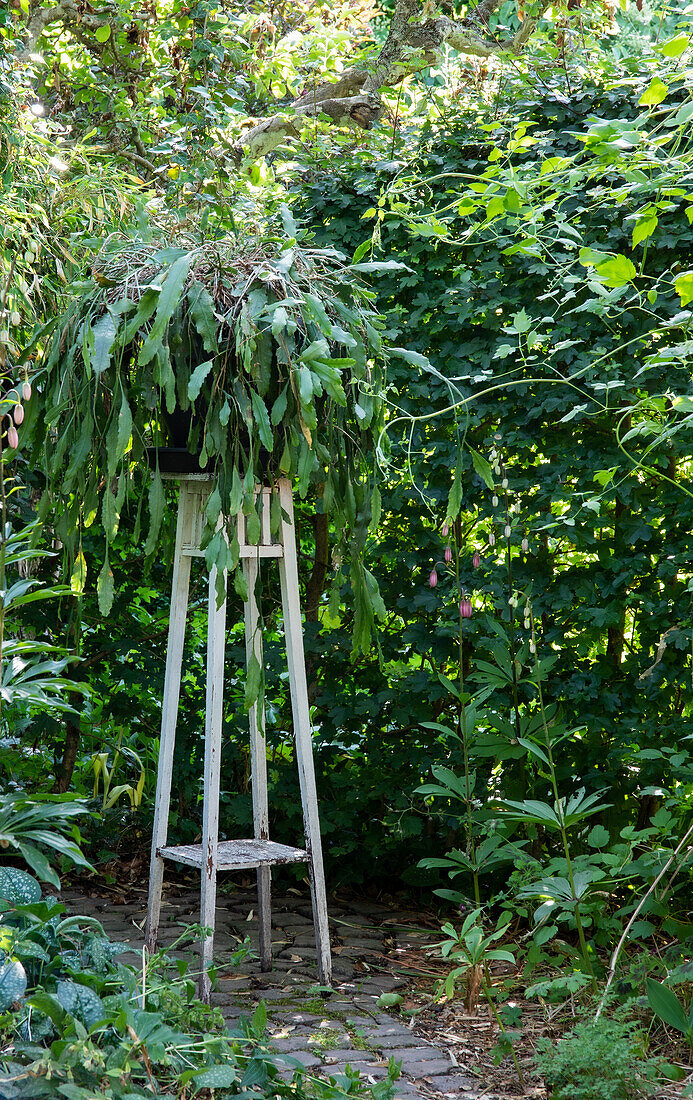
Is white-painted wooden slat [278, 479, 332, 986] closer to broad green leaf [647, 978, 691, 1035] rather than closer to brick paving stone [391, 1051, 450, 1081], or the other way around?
brick paving stone [391, 1051, 450, 1081]

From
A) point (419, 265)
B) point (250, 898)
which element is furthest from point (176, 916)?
point (419, 265)

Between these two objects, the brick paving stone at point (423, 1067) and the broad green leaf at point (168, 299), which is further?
the brick paving stone at point (423, 1067)

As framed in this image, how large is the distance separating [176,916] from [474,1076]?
122cm

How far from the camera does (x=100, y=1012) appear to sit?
1.61 metres

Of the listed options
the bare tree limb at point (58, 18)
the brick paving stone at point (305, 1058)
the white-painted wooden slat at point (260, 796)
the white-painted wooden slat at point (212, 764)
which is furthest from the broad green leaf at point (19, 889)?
the bare tree limb at point (58, 18)

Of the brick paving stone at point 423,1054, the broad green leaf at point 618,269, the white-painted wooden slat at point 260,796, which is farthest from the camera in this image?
the white-painted wooden slat at point 260,796

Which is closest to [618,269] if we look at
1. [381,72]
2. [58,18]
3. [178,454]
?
[178,454]

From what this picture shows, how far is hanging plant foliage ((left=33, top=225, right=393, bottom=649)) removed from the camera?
6.52 feet

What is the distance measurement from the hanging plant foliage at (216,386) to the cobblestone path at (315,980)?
908 mm

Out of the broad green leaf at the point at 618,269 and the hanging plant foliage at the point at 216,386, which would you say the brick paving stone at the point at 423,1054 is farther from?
the broad green leaf at the point at 618,269

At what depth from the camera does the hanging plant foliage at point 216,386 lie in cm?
199

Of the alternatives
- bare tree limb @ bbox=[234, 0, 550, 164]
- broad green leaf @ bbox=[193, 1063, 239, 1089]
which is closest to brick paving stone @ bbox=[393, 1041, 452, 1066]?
broad green leaf @ bbox=[193, 1063, 239, 1089]

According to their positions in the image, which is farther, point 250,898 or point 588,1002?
point 250,898

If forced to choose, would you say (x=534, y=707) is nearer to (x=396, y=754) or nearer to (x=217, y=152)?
(x=396, y=754)
